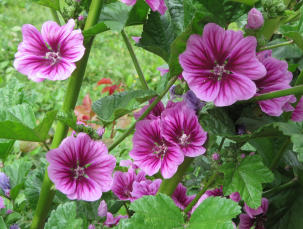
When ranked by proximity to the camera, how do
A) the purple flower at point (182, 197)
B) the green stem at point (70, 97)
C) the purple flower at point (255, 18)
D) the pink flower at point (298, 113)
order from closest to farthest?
the purple flower at point (255, 18), the green stem at point (70, 97), the pink flower at point (298, 113), the purple flower at point (182, 197)

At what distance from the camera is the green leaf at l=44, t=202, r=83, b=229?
60 cm

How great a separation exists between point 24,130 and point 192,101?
324 mm

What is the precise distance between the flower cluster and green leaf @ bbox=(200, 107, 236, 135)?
0.05 meters

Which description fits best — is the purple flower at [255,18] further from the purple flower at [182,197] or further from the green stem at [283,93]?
the purple flower at [182,197]

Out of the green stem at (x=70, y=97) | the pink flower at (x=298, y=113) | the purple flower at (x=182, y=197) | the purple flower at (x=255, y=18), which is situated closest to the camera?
the purple flower at (x=255, y=18)

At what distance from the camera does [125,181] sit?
2.98 feet

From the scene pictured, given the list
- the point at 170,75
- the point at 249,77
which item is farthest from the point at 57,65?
the point at 249,77

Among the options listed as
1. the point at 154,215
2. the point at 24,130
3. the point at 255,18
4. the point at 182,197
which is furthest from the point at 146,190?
the point at 255,18

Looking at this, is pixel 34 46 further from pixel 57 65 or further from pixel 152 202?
pixel 152 202

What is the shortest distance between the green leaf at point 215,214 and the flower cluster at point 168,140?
0.29 ft

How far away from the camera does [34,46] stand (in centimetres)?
65

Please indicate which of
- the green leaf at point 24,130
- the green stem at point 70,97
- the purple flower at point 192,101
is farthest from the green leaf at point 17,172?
the purple flower at point 192,101

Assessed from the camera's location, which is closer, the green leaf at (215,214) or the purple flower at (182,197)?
the green leaf at (215,214)

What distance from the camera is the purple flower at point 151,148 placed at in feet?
2.15
